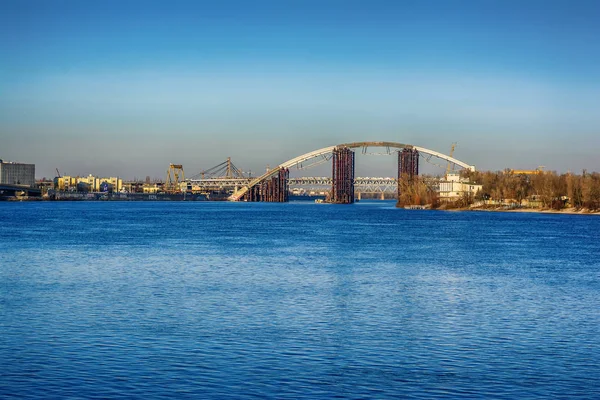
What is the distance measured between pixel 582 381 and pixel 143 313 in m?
9.90

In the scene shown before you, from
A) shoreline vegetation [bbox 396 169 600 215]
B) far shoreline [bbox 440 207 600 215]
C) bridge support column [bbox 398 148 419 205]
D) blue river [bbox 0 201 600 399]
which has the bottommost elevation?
blue river [bbox 0 201 600 399]

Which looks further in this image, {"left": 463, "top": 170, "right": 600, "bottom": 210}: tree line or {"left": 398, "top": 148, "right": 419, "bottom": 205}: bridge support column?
{"left": 398, "top": 148, "right": 419, "bottom": 205}: bridge support column

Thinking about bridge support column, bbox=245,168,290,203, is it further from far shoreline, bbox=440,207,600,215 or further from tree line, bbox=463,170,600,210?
far shoreline, bbox=440,207,600,215

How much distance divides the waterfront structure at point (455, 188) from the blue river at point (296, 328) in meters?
92.5

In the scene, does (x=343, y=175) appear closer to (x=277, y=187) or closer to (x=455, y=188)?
(x=277, y=187)

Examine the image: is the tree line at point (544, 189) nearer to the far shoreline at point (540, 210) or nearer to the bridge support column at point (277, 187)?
the far shoreline at point (540, 210)

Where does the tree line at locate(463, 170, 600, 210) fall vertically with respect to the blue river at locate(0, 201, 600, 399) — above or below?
above

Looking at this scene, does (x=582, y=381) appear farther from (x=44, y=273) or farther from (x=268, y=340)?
(x=44, y=273)

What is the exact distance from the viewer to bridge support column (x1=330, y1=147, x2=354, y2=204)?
557ft

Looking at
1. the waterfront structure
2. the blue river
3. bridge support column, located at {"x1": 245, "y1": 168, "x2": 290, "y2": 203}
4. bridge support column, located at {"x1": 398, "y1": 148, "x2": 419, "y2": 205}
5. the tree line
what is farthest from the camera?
bridge support column, located at {"x1": 245, "y1": 168, "x2": 290, "y2": 203}

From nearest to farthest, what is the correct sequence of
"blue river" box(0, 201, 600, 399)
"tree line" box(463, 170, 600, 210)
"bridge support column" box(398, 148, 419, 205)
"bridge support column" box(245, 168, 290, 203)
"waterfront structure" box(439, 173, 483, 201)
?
"blue river" box(0, 201, 600, 399)
"tree line" box(463, 170, 600, 210)
"waterfront structure" box(439, 173, 483, 201)
"bridge support column" box(398, 148, 419, 205)
"bridge support column" box(245, 168, 290, 203)

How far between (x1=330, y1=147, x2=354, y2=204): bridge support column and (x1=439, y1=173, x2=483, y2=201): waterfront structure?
33071 millimetres

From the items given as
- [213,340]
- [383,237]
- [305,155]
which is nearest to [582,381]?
[213,340]

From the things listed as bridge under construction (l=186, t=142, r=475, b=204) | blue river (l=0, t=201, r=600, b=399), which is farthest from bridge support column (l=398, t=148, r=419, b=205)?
blue river (l=0, t=201, r=600, b=399)
